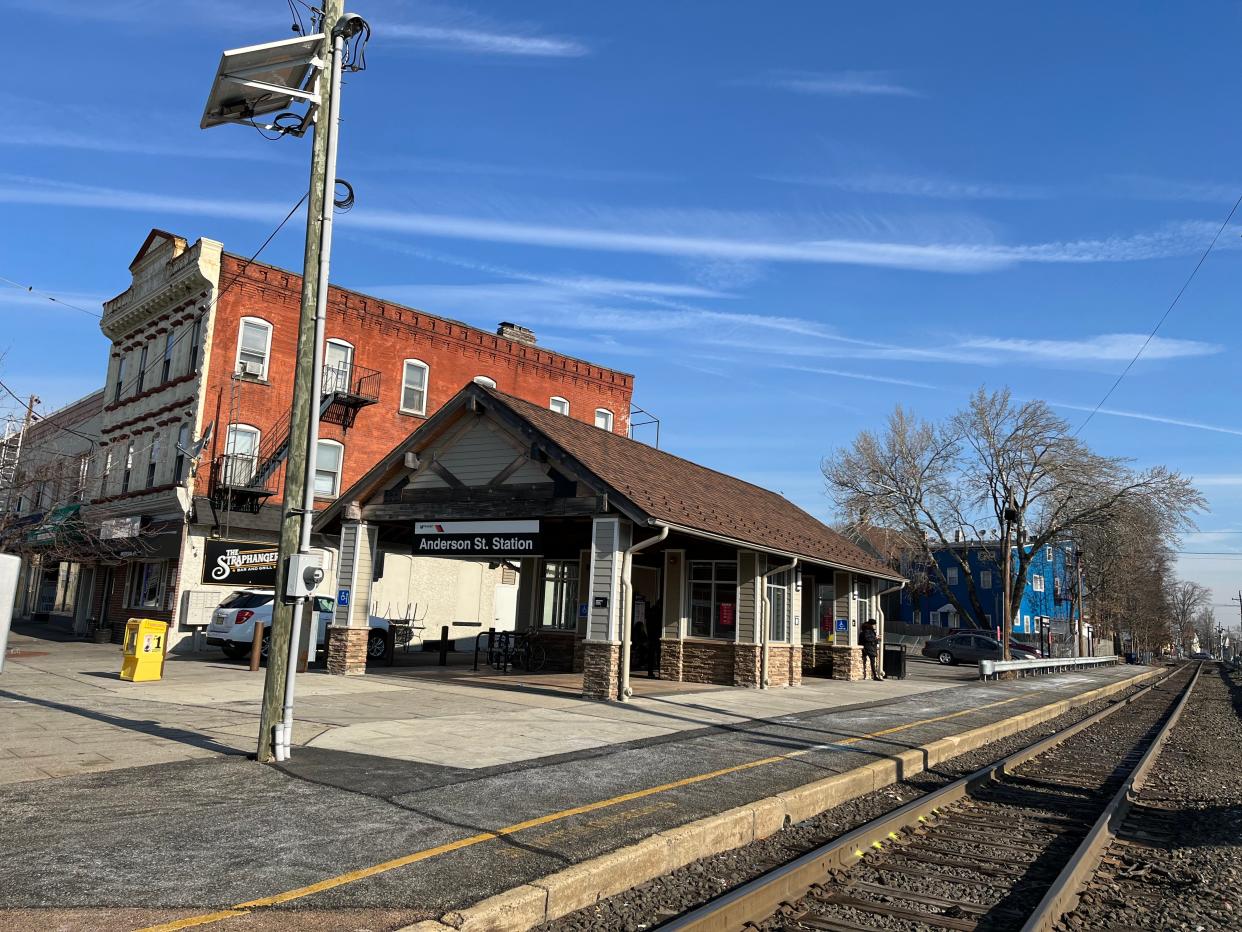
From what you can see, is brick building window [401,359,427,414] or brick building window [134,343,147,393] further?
brick building window [401,359,427,414]

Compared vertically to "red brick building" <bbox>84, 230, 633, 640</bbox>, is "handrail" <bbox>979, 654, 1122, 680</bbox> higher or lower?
lower

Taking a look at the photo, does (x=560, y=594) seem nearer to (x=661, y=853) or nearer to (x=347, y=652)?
(x=347, y=652)

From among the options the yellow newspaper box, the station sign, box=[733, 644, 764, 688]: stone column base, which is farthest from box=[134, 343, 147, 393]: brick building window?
box=[733, 644, 764, 688]: stone column base

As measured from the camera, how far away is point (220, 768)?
8047 millimetres

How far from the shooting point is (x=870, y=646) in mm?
24219

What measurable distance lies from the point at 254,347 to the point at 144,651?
14590 millimetres

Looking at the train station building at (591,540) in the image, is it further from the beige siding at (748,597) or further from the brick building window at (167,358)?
the brick building window at (167,358)

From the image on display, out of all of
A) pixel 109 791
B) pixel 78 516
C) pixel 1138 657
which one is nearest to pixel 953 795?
pixel 109 791

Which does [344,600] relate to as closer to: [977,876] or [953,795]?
[953,795]

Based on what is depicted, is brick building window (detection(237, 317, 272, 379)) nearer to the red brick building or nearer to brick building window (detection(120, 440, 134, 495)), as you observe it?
the red brick building

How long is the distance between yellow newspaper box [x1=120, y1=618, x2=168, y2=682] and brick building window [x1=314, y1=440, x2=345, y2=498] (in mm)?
13546

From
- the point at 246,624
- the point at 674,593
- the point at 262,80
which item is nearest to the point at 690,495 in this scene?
the point at 674,593

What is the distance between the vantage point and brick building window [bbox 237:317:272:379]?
27.4 m

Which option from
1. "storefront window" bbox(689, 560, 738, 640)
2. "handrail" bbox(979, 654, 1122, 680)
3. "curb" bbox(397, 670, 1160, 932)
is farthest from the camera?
"handrail" bbox(979, 654, 1122, 680)
